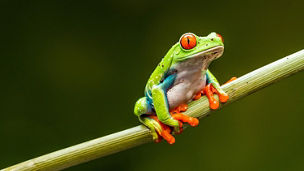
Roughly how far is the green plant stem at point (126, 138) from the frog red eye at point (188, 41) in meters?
0.26

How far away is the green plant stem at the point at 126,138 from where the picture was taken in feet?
4.69

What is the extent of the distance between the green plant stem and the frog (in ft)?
0.38

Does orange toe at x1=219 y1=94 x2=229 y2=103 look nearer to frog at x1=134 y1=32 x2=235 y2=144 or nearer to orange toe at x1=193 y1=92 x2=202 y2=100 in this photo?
frog at x1=134 y1=32 x2=235 y2=144

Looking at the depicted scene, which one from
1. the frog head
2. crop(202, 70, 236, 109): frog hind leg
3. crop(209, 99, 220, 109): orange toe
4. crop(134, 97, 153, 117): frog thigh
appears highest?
the frog head

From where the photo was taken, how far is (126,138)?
1.49 m

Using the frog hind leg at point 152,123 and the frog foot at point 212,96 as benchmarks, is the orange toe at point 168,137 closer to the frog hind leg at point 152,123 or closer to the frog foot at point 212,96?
the frog hind leg at point 152,123

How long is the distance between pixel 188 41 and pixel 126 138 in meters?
0.54

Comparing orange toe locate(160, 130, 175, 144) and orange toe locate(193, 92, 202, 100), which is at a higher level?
orange toe locate(193, 92, 202, 100)

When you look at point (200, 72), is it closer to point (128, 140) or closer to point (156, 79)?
point (156, 79)

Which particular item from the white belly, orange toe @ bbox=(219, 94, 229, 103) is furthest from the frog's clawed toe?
orange toe @ bbox=(219, 94, 229, 103)

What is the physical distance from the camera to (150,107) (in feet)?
5.99

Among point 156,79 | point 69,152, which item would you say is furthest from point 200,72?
point 69,152

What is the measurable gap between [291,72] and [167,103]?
599 millimetres

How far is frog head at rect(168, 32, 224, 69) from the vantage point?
62.2 inches
